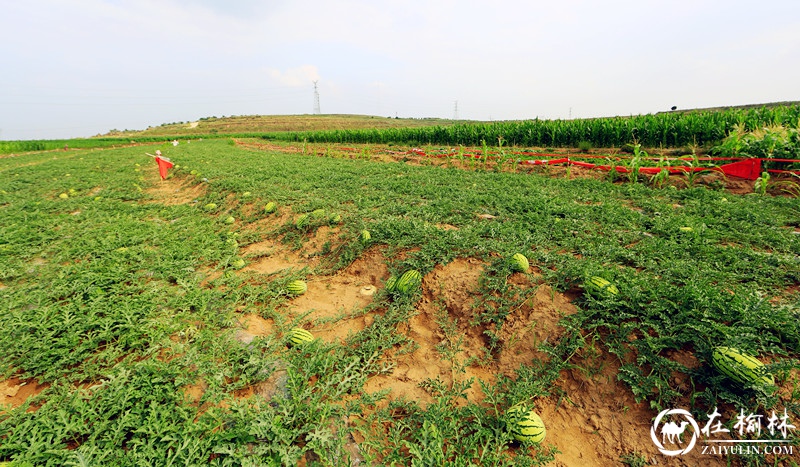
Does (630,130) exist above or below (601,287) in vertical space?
above

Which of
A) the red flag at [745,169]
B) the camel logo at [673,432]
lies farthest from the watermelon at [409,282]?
the red flag at [745,169]

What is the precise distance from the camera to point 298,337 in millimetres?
2674

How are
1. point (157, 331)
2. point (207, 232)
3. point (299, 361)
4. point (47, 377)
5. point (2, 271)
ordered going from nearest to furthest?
point (47, 377)
point (299, 361)
point (157, 331)
point (2, 271)
point (207, 232)

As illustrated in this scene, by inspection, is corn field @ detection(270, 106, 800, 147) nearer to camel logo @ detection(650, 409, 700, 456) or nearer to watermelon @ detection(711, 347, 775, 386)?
watermelon @ detection(711, 347, 775, 386)

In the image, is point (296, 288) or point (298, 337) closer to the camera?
point (298, 337)

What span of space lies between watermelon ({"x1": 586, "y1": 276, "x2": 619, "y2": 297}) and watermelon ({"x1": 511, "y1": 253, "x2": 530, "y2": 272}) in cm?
53

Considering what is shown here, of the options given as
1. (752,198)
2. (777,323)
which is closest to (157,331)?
(777,323)

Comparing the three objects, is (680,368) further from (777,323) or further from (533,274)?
(533,274)

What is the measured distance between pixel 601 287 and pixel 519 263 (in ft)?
2.26

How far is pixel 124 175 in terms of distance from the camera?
11.1m

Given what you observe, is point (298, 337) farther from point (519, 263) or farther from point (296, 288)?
point (519, 263)

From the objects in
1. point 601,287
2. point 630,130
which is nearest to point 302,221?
point 601,287

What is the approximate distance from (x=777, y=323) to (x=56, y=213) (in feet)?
34.4

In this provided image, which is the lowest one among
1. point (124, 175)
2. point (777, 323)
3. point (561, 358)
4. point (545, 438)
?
point (545, 438)
